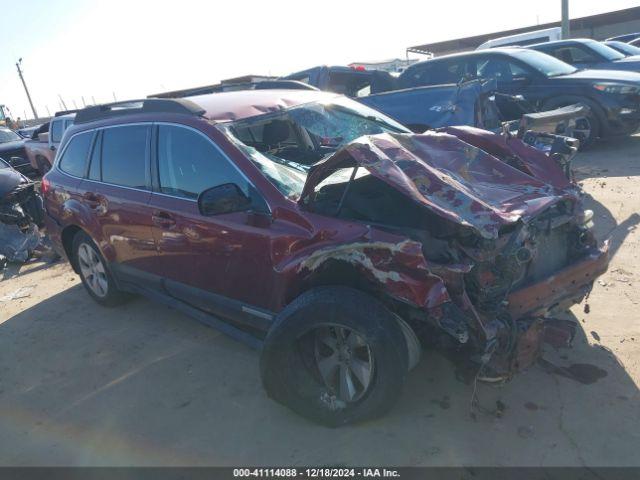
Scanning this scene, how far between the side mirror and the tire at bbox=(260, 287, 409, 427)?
688 mm

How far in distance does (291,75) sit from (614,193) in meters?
6.07

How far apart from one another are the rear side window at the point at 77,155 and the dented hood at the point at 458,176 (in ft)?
9.13

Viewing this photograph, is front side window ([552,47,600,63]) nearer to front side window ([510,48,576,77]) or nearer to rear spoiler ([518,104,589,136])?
front side window ([510,48,576,77])

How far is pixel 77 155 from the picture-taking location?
189 inches

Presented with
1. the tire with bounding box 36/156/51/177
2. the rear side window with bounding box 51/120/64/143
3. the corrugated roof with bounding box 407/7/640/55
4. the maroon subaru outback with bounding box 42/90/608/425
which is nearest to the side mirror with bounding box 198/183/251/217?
the maroon subaru outback with bounding box 42/90/608/425

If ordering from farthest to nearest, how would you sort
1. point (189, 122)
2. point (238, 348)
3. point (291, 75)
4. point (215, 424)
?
point (291, 75) < point (238, 348) < point (189, 122) < point (215, 424)

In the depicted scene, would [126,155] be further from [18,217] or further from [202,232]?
[18,217]

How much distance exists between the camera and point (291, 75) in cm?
981

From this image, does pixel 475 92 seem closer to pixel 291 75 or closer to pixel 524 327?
pixel 291 75

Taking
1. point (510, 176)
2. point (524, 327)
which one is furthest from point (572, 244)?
point (524, 327)

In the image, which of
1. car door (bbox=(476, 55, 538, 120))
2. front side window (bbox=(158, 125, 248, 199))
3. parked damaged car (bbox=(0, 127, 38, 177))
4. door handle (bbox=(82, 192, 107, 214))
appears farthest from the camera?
parked damaged car (bbox=(0, 127, 38, 177))

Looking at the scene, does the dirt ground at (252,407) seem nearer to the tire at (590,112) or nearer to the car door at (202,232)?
the car door at (202,232)

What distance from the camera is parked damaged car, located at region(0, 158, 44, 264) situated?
715cm

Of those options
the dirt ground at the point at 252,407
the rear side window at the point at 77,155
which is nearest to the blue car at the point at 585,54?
the dirt ground at the point at 252,407
